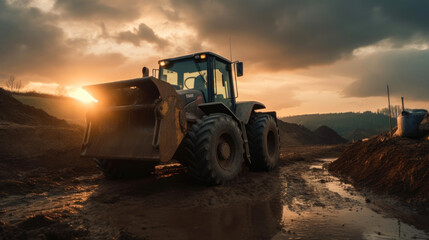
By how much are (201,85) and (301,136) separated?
21.3 m

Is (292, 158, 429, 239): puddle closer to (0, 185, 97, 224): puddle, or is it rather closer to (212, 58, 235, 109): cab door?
(0, 185, 97, 224): puddle

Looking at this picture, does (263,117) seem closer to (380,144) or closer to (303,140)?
(380,144)

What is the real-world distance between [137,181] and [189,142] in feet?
5.55

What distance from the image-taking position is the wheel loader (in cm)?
443

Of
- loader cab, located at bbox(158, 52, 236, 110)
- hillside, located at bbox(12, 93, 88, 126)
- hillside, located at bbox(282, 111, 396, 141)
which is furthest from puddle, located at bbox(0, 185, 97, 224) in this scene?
Result: hillside, located at bbox(282, 111, 396, 141)

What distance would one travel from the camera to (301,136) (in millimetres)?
25406

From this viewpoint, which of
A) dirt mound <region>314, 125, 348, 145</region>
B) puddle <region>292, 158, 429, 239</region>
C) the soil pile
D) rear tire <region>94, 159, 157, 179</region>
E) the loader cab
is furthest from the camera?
dirt mound <region>314, 125, 348, 145</region>

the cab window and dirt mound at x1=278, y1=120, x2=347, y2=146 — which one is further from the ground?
the cab window

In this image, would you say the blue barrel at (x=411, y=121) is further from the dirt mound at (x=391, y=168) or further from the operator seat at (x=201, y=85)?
the operator seat at (x=201, y=85)

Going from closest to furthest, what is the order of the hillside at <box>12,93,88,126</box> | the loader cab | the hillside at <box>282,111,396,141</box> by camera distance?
the loader cab
the hillside at <box>12,93,88,126</box>
the hillside at <box>282,111,396,141</box>

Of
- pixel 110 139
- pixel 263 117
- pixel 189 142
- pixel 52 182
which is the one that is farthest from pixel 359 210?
pixel 52 182

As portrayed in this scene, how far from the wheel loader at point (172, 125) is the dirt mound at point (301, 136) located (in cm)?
1606

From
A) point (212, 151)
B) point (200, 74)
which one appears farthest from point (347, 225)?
point (200, 74)

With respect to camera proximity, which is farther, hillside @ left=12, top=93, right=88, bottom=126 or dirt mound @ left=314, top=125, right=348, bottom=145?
dirt mound @ left=314, top=125, right=348, bottom=145
